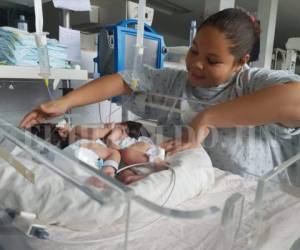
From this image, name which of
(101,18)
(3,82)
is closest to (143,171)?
(3,82)

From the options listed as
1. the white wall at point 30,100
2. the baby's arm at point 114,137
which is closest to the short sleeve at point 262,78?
the baby's arm at point 114,137

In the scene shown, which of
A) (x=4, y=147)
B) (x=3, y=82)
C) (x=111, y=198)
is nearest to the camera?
(x=111, y=198)

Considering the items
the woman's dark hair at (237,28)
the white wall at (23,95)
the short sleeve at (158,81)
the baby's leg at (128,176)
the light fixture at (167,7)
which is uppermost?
the light fixture at (167,7)

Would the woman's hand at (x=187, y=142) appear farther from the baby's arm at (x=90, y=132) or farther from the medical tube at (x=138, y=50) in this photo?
the medical tube at (x=138, y=50)

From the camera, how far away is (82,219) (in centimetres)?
52

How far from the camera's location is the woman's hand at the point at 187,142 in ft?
2.80

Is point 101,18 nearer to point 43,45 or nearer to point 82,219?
point 43,45

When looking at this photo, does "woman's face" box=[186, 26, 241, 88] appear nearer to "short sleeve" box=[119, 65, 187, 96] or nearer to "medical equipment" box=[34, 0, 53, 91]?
"short sleeve" box=[119, 65, 187, 96]

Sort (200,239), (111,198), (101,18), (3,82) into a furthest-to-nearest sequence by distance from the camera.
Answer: (101,18)
(3,82)
(200,239)
(111,198)

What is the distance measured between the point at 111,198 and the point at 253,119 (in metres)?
0.56

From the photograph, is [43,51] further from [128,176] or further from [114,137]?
[128,176]

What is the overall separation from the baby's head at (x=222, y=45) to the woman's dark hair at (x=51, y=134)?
499 millimetres

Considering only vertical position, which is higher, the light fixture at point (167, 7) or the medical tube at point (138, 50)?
the light fixture at point (167, 7)

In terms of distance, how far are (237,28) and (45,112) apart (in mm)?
698
